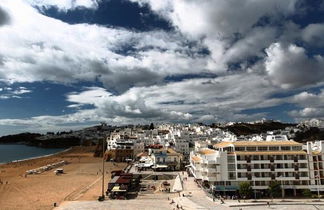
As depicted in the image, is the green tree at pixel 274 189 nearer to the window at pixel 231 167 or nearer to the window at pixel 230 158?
the window at pixel 231 167

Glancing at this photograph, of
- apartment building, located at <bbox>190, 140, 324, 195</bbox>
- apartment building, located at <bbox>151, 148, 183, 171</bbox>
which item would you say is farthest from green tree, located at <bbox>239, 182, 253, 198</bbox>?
apartment building, located at <bbox>151, 148, 183, 171</bbox>

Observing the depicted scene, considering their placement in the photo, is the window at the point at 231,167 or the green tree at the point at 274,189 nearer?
the green tree at the point at 274,189

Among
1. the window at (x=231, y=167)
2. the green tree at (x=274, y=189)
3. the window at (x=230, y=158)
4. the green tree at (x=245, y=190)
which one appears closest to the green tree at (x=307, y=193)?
the green tree at (x=274, y=189)

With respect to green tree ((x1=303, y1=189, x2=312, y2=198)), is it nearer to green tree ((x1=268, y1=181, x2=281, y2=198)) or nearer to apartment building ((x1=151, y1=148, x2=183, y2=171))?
green tree ((x1=268, y1=181, x2=281, y2=198))

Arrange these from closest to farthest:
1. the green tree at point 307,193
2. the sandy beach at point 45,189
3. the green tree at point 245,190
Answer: the green tree at point 245,190 → the green tree at point 307,193 → the sandy beach at point 45,189

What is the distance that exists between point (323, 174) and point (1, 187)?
71.3 meters

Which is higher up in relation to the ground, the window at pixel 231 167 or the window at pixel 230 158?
the window at pixel 230 158

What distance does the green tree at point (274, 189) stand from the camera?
55.1 m

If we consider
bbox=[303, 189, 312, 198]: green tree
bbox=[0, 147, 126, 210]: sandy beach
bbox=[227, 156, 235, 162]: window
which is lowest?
bbox=[0, 147, 126, 210]: sandy beach

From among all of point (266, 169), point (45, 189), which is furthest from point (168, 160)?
point (266, 169)

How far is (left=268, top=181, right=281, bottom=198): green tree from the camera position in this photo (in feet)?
181

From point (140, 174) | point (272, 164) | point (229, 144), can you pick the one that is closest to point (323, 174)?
point (272, 164)

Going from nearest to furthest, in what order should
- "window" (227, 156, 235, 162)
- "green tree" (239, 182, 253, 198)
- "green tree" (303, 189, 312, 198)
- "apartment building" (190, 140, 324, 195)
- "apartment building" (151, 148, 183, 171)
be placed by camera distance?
"green tree" (239, 182, 253, 198), "green tree" (303, 189, 312, 198), "apartment building" (190, 140, 324, 195), "window" (227, 156, 235, 162), "apartment building" (151, 148, 183, 171)

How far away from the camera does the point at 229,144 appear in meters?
62.2
